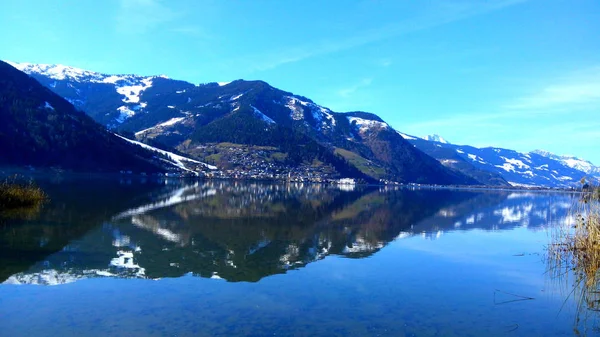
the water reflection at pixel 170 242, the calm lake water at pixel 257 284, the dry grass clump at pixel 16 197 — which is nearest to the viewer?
the calm lake water at pixel 257 284

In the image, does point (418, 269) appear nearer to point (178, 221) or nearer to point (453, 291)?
point (453, 291)

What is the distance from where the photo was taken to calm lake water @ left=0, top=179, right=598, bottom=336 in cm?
1538

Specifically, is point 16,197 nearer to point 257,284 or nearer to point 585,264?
point 257,284

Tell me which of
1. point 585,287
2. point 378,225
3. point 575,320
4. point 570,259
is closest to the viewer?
point 575,320

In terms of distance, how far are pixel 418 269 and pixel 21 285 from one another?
70.6 feet

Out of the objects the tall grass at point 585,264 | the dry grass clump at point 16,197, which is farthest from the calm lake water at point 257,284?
the dry grass clump at point 16,197

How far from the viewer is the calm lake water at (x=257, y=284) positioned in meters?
15.4

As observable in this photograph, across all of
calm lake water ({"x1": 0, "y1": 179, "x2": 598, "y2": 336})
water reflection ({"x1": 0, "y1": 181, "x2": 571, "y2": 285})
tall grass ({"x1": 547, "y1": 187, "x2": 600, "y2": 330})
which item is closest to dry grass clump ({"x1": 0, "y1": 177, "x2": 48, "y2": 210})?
water reflection ({"x1": 0, "y1": 181, "x2": 571, "y2": 285})

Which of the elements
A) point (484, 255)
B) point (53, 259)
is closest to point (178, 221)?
point (53, 259)

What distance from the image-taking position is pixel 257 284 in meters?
21.1

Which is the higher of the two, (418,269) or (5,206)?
(5,206)

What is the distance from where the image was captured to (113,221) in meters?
39.6

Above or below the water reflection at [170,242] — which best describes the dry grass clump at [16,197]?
above

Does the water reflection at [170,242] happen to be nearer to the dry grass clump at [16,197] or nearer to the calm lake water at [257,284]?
the calm lake water at [257,284]
